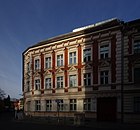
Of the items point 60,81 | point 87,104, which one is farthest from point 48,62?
point 87,104

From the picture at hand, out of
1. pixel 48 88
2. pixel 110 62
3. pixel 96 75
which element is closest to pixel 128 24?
pixel 110 62

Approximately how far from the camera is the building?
129 feet

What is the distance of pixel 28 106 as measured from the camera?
5700 centimetres

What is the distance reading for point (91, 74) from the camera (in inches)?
1736

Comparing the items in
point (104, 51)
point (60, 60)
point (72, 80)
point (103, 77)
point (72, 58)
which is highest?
point (104, 51)

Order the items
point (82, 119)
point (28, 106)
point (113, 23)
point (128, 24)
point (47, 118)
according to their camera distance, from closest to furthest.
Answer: point (82, 119) < point (128, 24) < point (113, 23) < point (47, 118) < point (28, 106)

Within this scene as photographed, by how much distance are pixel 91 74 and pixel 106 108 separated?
514 cm

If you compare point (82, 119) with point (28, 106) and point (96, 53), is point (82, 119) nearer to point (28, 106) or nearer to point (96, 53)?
point (96, 53)

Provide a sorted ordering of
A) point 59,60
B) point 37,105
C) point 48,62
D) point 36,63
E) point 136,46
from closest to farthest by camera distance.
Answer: point 136,46, point 59,60, point 48,62, point 37,105, point 36,63

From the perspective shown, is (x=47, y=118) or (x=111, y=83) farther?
(x=47, y=118)

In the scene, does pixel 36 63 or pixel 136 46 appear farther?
A: pixel 36 63

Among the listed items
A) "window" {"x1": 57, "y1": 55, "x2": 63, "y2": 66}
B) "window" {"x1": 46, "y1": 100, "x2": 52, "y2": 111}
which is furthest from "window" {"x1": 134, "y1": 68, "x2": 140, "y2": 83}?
A: "window" {"x1": 46, "y1": 100, "x2": 52, "y2": 111}

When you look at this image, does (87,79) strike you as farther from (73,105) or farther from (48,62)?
(48,62)

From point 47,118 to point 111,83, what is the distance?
522 inches
